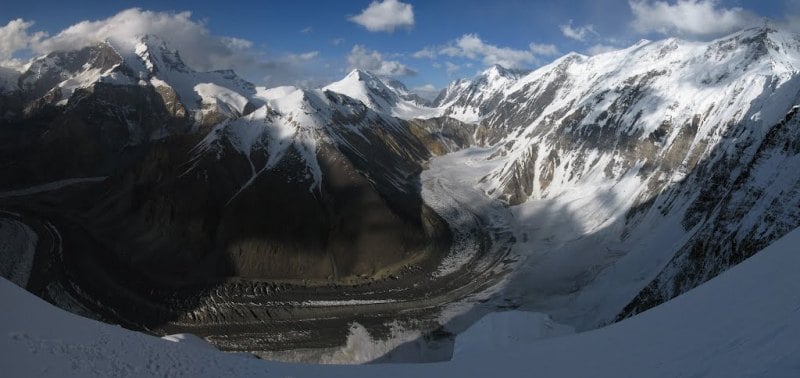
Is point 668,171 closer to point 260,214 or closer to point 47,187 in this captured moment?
point 260,214

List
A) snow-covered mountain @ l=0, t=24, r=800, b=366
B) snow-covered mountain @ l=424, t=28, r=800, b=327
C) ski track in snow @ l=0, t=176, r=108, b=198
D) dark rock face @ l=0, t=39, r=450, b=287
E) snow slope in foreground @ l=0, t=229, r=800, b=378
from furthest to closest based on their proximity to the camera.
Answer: ski track in snow @ l=0, t=176, r=108, b=198
dark rock face @ l=0, t=39, r=450, b=287
snow-covered mountain @ l=0, t=24, r=800, b=366
snow-covered mountain @ l=424, t=28, r=800, b=327
snow slope in foreground @ l=0, t=229, r=800, b=378

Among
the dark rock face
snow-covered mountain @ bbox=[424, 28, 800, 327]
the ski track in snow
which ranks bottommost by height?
the ski track in snow

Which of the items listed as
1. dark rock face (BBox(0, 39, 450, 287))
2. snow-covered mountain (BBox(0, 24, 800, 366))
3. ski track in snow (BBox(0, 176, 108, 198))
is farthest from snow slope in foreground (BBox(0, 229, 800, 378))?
ski track in snow (BBox(0, 176, 108, 198))

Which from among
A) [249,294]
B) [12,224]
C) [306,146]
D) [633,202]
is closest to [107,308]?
[249,294]

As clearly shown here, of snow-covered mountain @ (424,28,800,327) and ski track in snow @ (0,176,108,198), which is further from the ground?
snow-covered mountain @ (424,28,800,327)

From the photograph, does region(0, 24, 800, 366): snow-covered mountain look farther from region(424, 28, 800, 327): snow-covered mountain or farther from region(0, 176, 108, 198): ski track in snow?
Answer: region(0, 176, 108, 198): ski track in snow

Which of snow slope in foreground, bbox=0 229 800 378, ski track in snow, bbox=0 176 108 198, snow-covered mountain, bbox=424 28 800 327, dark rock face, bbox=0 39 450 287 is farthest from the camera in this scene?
ski track in snow, bbox=0 176 108 198

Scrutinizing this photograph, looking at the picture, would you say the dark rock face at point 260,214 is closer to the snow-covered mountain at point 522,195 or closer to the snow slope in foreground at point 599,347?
the snow-covered mountain at point 522,195

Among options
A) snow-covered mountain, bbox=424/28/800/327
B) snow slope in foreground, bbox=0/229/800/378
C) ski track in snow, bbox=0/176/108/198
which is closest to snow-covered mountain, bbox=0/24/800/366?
snow-covered mountain, bbox=424/28/800/327

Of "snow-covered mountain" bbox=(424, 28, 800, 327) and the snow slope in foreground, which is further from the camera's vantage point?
"snow-covered mountain" bbox=(424, 28, 800, 327)

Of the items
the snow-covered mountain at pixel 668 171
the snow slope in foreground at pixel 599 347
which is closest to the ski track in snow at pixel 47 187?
the snow-covered mountain at pixel 668 171

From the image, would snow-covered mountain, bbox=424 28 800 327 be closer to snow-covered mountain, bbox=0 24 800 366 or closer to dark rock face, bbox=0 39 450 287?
snow-covered mountain, bbox=0 24 800 366

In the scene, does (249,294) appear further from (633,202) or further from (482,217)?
(633,202)
